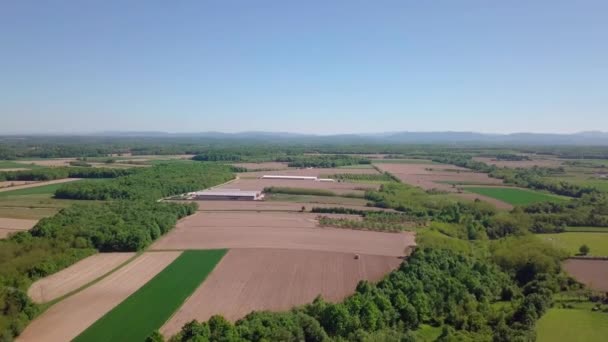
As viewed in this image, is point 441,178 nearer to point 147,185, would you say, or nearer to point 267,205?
point 267,205

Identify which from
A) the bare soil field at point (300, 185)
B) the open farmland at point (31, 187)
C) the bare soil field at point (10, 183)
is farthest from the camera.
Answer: the bare soil field at point (300, 185)

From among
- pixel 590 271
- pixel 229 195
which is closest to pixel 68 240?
pixel 229 195

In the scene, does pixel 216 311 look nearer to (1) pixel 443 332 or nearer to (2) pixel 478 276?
(1) pixel 443 332

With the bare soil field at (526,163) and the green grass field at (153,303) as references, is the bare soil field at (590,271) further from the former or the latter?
the bare soil field at (526,163)

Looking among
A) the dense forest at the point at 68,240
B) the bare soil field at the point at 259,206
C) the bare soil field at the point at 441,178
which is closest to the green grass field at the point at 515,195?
the bare soil field at the point at 441,178

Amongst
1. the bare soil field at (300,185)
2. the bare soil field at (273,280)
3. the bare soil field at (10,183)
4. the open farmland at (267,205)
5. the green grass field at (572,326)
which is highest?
the bare soil field at (10,183)
